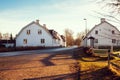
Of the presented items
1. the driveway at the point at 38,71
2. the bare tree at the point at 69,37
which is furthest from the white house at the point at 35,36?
the bare tree at the point at 69,37

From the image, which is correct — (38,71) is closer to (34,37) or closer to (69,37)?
(34,37)

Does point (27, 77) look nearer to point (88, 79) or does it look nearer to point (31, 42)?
point (88, 79)

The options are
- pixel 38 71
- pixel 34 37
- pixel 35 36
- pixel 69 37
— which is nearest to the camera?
pixel 38 71

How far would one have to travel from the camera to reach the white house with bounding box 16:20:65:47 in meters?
72.1

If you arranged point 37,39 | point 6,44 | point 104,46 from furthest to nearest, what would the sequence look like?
point 6,44
point 37,39
point 104,46

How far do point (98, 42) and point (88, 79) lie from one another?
193 feet

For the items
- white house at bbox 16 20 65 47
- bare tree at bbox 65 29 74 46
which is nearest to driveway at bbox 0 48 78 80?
white house at bbox 16 20 65 47

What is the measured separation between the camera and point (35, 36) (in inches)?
2876

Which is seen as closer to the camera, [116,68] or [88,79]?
[88,79]

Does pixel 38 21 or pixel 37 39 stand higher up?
pixel 38 21

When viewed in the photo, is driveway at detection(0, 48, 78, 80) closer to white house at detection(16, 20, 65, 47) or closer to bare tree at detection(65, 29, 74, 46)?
white house at detection(16, 20, 65, 47)

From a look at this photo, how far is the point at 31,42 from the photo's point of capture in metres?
73.6

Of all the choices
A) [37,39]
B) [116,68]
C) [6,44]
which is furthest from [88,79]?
[6,44]

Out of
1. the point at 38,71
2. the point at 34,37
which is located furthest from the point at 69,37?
the point at 38,71
